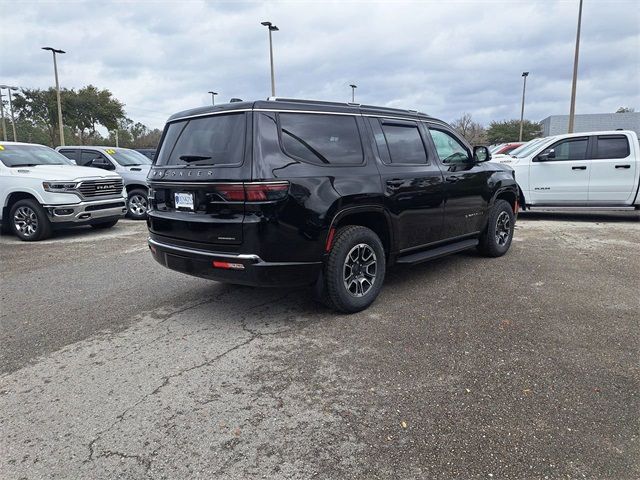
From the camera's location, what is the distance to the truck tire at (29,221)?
27.2 feet

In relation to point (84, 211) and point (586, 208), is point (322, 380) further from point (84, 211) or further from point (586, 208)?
point (586, 208)

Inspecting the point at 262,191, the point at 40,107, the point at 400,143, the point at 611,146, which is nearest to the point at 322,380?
the point at 262,191

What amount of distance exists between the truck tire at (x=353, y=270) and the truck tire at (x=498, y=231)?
7.87 ft

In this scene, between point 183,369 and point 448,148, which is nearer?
point 183,369

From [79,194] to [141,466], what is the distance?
7.40 m

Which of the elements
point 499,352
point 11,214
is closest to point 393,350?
point 499,352

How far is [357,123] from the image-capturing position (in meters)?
4.50

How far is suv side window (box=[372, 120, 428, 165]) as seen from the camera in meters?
4.66

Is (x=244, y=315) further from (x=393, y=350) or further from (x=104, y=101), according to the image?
(x=104, y=101)

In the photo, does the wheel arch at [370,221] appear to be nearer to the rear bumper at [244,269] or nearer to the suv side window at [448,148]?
the rear bumper at [244,269]

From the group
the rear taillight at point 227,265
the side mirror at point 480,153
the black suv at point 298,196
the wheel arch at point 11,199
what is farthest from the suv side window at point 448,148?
the wheel arch at point 11,199

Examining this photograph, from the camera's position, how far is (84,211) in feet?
28.0

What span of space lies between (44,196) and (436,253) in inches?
279

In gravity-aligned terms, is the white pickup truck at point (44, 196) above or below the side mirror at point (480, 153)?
below
